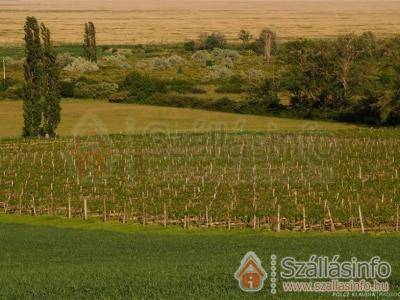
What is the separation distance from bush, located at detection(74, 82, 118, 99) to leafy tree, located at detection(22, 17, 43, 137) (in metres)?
32.4

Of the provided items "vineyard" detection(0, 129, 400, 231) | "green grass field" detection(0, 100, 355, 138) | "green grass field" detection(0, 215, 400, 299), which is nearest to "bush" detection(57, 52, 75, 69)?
"green grass field" detection(0, 100, 355, 138)

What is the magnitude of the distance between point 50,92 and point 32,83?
2120 millimetres

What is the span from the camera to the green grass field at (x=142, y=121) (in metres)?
94.5

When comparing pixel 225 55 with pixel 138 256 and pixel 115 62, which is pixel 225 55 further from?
pixel 138 256

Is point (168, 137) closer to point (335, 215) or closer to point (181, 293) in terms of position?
point (335, 215)

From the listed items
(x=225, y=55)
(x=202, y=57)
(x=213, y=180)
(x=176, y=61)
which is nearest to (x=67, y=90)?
(x=176, y=61)

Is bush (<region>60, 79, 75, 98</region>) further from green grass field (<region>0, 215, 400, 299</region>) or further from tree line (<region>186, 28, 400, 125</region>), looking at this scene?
green grass field (<region>0, 215, 400, 299</region>)

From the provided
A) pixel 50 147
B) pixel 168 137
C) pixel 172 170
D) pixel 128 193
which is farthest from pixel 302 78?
pixel 128 193

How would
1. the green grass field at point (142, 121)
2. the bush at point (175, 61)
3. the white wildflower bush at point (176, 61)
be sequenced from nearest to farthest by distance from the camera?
the green grass field at point (142, 121)
the white wildflower bush at point (176, 61)
the bush at point (175, 61)

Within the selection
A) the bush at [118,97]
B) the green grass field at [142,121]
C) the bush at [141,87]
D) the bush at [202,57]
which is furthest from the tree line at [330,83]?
the bush at [202,57]

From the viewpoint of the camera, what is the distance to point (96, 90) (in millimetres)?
125250

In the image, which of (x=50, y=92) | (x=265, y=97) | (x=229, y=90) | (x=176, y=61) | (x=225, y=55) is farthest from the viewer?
(x=225, y=55)

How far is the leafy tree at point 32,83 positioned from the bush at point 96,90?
3241cm

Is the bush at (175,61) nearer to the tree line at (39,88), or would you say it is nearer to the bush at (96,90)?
the bush at (96,90)
